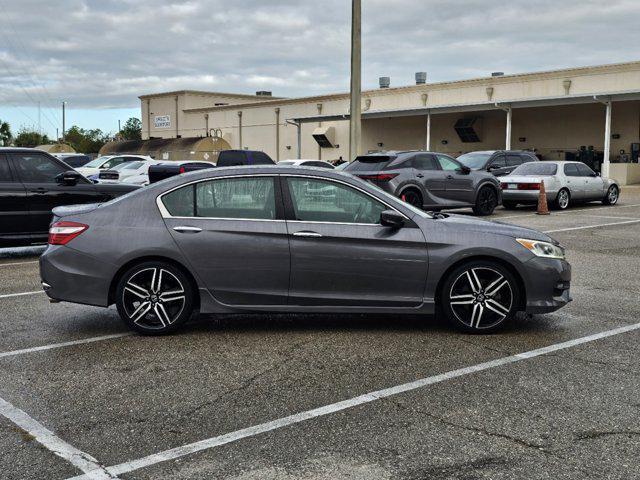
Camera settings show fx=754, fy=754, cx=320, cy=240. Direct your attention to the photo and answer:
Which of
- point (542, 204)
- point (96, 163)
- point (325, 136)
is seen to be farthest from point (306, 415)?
point (325, 136)

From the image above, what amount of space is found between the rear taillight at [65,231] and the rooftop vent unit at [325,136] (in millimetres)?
42943

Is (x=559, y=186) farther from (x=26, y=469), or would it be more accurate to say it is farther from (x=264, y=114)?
Result: (x=264, y=114)

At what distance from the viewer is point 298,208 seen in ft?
22.2

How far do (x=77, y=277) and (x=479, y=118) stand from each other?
37.6 m

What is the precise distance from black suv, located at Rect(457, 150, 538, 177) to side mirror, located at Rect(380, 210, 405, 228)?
710 inches

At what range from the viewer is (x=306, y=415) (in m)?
4.69

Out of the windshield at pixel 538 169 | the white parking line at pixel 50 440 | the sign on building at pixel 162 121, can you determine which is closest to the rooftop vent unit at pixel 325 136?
the sign on building at pixel 162 121

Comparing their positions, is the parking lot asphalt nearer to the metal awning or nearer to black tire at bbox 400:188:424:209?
black tire at bbox 400:188:424:209

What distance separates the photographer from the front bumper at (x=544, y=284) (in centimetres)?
672

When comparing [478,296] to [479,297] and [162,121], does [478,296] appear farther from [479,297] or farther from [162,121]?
[162,121]

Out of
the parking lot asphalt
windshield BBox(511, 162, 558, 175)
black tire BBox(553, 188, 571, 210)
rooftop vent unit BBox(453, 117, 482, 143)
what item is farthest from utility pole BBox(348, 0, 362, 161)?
rooftop vent unit BBox(453, 117, 482, 143)

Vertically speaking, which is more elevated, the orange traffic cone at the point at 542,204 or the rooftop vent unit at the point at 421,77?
the rooftop vent unit at the point at 421,77

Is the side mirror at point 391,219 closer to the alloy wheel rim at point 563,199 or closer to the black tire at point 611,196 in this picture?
the alloy wheel rim at point 563,199

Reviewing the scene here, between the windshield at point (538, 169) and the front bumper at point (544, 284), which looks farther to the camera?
the windshield at point (538, 169)
